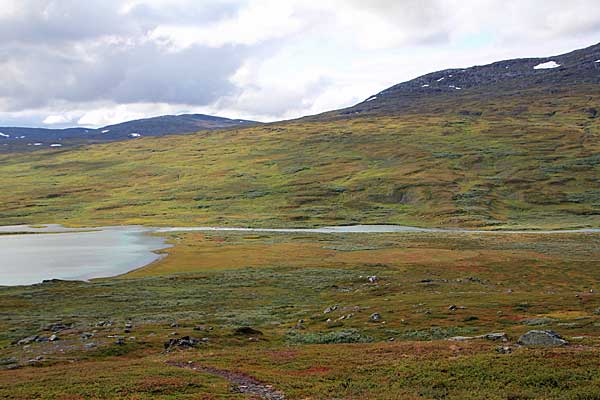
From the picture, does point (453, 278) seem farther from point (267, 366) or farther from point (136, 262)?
point (136, 262)

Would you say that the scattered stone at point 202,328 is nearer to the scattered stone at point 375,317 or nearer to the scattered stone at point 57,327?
the scattered stone at point 57,327

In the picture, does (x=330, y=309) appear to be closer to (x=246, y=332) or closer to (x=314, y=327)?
(x=314, y=327)

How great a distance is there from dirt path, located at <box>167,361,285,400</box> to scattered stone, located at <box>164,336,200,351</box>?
6.93m

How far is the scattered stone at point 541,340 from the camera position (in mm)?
33438

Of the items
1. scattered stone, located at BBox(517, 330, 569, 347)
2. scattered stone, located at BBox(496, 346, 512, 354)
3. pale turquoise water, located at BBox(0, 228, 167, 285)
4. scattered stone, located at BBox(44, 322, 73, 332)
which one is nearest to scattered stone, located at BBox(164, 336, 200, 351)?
scattered stone, located at BBox(44, 322, 73, 332)

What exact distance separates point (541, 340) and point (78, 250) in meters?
107

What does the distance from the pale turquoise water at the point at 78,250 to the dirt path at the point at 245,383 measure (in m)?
59.3

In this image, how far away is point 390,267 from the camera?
294ft

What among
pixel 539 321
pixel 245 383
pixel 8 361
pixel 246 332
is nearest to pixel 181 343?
pixel 246 332

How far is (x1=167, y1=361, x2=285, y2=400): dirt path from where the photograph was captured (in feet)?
88.5

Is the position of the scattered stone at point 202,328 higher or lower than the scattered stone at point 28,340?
lower

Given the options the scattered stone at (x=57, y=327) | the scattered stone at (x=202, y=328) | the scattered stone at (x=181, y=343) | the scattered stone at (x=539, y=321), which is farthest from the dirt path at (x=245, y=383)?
the scattered stone at (x=539, y=321)

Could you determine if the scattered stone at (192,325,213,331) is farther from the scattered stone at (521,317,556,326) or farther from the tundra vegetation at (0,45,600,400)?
the scattered stone at (521,317,556,326)

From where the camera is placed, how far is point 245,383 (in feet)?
96.3
